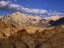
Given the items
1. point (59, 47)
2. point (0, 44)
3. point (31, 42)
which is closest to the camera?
point (59, 47)

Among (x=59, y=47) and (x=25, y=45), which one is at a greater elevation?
(x=25, y=45)

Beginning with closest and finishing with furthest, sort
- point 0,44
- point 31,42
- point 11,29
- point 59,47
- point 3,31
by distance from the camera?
1. point 59,47
2. point 0,44
3. point 31,42
4. point 3,31
5. point 11,29

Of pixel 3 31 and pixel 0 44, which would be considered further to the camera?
pixel 3 31

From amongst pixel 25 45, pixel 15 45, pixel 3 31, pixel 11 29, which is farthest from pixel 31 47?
pixel 11 29

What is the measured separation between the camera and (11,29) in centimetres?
13138

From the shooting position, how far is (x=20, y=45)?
72812mm

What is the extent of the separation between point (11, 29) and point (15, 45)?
6011 cm

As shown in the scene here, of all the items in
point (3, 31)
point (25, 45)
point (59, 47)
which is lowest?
point (59, 47)

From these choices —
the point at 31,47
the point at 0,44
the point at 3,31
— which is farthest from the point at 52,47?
the point at 3,31

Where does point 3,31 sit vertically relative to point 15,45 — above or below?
above

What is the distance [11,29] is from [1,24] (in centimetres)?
734

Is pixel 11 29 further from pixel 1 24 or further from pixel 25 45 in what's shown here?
pixel 25 45

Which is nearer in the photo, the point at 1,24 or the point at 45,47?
the point at 45,47

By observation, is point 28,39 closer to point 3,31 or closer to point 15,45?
point 15,45
